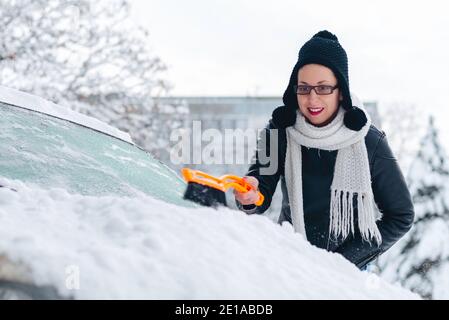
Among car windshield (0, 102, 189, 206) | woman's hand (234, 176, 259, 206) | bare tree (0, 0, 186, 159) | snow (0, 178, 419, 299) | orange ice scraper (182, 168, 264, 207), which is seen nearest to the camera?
snow (0, 178, 419, 299)

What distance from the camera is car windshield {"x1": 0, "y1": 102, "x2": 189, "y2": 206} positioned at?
2084 mm

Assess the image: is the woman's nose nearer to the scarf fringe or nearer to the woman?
the woman

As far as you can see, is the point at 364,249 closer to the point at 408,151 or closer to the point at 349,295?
the point at 349,295

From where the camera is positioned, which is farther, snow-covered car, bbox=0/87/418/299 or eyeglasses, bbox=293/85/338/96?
eyeglasses, bbox=293/85/338/96

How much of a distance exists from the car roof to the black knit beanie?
882 mm

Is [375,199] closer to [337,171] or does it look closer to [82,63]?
[337,171]

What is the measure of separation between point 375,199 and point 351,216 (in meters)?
0.16

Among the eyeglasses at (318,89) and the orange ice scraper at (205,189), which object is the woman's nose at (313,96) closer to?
the eyeglasses at (318,89)

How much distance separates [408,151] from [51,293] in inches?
1182

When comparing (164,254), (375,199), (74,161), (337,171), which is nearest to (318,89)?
(337,171)

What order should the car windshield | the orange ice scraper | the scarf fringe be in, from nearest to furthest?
the orange ice scraper < the car windshield < the scarf fringe

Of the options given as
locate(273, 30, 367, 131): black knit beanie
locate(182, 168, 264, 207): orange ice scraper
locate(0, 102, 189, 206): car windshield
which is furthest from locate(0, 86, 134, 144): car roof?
locate(182, 168, 264, 207): orange ice scraper

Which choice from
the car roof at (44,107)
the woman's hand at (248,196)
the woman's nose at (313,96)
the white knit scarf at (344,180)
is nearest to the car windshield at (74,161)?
the car roof at (44,107)

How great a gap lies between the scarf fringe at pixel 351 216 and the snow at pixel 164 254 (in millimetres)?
832
